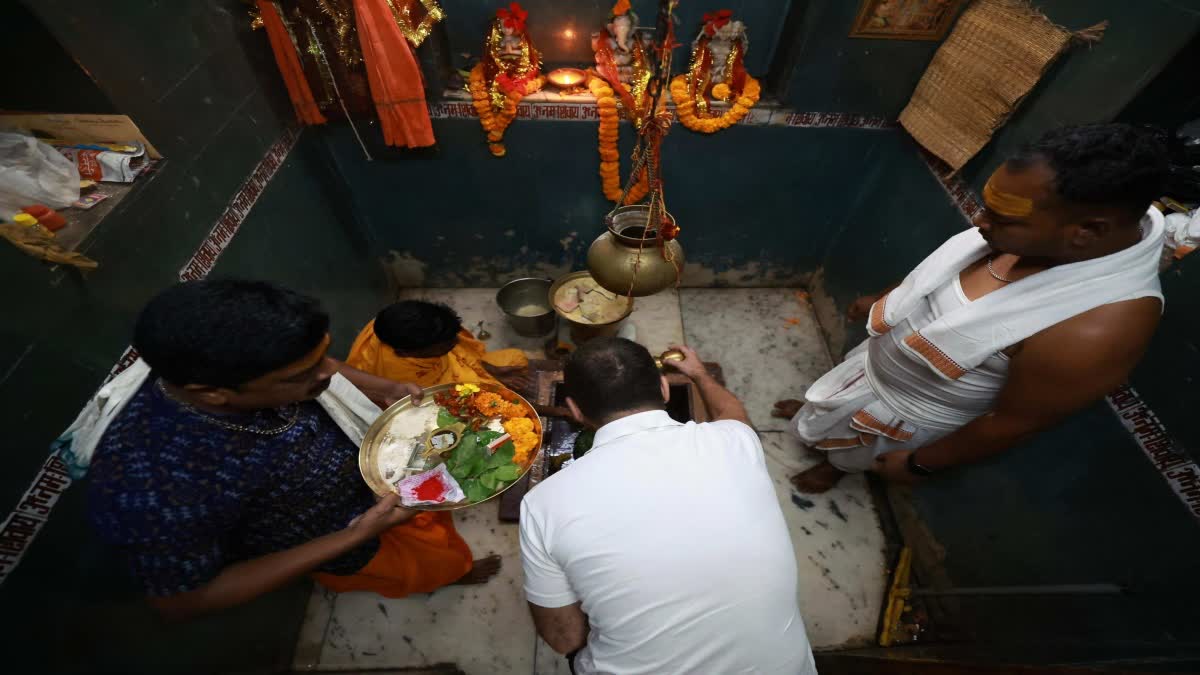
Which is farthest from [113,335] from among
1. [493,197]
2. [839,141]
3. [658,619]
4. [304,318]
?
[839,141]

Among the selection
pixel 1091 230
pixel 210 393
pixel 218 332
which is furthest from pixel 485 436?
pixel 1091 230

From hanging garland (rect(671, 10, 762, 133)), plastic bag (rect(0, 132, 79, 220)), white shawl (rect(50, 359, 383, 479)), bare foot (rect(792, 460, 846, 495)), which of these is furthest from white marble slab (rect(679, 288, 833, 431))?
plastic bag (rect(0, 132, 79, 220))

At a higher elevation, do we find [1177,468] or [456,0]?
[456,0]

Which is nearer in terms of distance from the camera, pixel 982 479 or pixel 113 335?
pixel 113 335

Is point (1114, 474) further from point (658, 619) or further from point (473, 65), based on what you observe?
point (473, 65)

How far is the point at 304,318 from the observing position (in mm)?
1367

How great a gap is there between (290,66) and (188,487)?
280 centimetres

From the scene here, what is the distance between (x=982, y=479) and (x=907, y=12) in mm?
3026

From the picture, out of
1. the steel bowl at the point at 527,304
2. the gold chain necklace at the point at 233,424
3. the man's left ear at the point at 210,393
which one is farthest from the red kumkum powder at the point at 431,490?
the steel bowl at the point at 527,304

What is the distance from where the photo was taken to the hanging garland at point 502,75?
3354 mm

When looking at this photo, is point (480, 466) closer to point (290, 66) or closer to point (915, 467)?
point (915, 467)

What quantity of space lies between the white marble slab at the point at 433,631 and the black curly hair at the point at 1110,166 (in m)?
3.31

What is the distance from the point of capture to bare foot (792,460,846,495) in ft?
11.3

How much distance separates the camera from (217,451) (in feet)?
4.78
